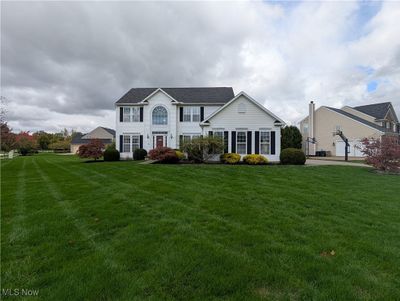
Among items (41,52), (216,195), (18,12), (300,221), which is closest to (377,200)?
(300,221)

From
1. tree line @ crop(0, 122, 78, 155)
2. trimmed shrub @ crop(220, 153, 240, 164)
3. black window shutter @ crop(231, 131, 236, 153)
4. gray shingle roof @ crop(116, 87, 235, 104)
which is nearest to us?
trimmed shrub @ crop(220, 153, 240, 164)

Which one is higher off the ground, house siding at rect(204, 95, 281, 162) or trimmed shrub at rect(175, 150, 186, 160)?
house siding at rect(204, 95, 281, 162)

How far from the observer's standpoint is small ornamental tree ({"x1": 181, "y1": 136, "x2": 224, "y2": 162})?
624 inches

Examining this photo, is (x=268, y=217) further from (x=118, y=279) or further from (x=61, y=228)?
(x=61, y=228)

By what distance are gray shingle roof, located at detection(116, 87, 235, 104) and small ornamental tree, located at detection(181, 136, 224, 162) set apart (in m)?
7.65

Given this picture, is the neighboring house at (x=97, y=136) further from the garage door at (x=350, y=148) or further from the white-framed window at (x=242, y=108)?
the garage door at (x=350, y=148)

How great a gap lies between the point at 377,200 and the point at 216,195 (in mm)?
4783

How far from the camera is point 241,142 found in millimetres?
17859

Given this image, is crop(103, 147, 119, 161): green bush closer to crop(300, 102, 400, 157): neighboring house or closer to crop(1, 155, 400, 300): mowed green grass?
crop(1, 155, 400, 300): mowed green grass

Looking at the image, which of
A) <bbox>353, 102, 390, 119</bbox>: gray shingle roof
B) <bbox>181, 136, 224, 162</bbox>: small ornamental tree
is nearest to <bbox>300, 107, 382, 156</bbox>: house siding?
<bbox>353, 102, 390, 119</bbox>: gray shingle roof

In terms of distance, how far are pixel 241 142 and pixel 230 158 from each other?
7.22ft

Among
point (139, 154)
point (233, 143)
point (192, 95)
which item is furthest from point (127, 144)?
point (233, 143)

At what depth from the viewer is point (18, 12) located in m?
11.1

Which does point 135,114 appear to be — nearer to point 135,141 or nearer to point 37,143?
point 135,141
